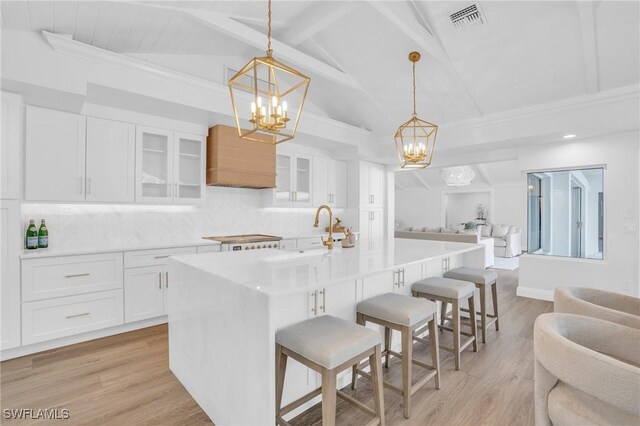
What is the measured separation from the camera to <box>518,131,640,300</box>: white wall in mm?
3902

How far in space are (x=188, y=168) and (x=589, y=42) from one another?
15.0 feet

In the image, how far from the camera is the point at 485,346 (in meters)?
2.96

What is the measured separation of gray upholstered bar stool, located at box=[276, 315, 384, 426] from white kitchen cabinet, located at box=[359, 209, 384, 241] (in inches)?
165

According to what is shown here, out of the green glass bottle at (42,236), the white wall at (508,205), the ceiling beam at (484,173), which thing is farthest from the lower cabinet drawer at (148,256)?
the white wall at (508,205)

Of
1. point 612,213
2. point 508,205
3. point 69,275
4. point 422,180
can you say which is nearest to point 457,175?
point 422,180

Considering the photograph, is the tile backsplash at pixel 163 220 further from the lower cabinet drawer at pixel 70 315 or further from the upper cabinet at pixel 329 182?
the lower cabinet drawer at pixel 70 315

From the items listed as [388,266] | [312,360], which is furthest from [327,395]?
[388,266]

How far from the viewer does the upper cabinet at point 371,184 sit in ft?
A: 19.3

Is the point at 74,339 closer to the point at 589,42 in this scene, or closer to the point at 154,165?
the point at 154,165

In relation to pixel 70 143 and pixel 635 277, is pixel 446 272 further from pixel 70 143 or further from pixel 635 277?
→ pixel 70 143

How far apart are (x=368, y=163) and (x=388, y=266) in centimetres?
431

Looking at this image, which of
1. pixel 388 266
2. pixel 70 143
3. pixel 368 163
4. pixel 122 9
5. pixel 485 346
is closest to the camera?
pixel 388 266

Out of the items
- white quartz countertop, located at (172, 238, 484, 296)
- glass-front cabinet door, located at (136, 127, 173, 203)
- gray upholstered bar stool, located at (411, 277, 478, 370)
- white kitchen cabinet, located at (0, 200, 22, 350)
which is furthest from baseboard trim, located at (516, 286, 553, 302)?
white kitchen cabinet, located at (0, 200, 22, 350)

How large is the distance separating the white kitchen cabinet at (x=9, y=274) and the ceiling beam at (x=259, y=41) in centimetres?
205
